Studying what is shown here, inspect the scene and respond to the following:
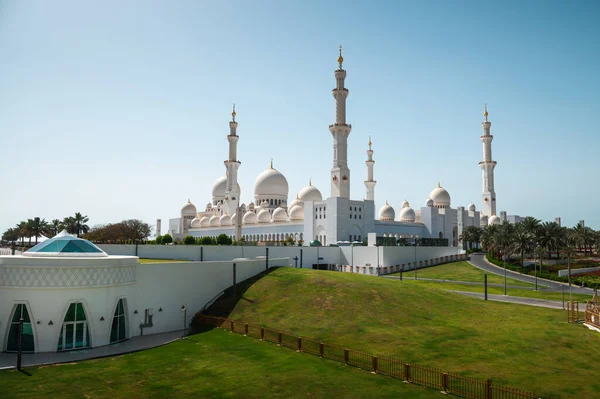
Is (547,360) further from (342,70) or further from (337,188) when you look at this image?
(342,70)

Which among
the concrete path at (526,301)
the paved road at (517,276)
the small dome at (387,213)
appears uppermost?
the small dome at (387,213)

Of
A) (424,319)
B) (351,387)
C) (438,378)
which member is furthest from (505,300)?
(351,387)

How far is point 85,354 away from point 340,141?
203 feet

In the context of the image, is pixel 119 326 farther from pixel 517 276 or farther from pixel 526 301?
pixel 517 276

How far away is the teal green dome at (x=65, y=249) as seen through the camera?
3017 centimetres

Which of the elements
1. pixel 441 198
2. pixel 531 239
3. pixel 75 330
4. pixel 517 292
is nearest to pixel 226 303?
pixel 75 330

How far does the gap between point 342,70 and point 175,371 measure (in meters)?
67.3

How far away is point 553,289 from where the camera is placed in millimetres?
51750

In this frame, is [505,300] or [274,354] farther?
[505,300]

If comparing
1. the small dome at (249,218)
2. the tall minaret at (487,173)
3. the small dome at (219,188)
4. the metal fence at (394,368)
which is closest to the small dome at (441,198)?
the tall minaret at (487,173)

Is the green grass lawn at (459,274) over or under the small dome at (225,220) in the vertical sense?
under

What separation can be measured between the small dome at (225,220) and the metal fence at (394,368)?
252ft

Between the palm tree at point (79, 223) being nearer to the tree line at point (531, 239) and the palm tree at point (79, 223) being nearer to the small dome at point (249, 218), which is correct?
the small dome at point (249, 218)

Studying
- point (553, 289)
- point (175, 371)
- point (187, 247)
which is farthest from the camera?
point (187, 247)
